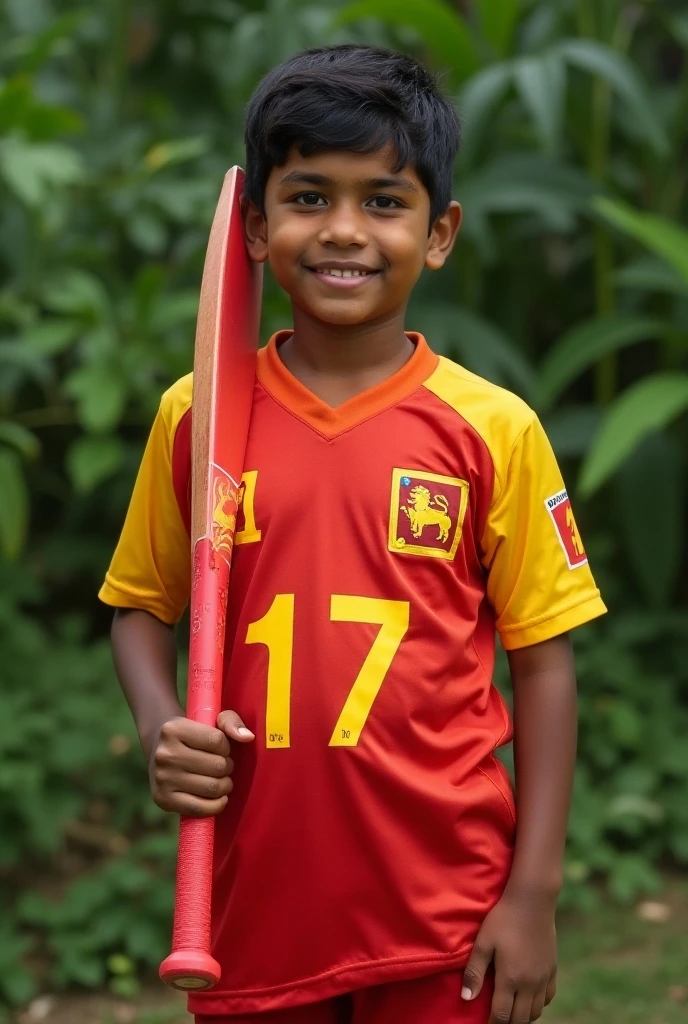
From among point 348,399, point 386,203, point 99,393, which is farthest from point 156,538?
point 99,393

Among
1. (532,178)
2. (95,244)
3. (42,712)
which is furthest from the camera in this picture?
(95,244)

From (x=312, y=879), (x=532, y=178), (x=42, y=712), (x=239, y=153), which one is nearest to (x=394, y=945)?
(x=312, y=879)

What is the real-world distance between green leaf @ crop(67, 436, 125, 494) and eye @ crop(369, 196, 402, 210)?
2077mm

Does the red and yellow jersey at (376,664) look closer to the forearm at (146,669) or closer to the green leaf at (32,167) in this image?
the forearm at (146,669)

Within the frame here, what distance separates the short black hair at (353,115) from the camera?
187 cm

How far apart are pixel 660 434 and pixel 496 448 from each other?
8.44ft

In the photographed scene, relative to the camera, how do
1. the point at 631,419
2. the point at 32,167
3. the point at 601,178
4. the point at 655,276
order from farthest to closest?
the point at 601,178 < the point at 655,276 < the point at 631,419 < the point at 32,167

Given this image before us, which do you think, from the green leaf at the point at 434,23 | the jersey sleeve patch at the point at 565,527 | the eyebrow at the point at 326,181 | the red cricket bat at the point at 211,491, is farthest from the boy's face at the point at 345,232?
the green leaf at the point at 434,23

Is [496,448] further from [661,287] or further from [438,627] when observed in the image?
[661,287]

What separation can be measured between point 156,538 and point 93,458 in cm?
191

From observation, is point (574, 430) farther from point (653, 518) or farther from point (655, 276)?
point (655, 276)

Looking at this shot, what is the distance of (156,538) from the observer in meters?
2.06

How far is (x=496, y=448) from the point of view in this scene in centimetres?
190

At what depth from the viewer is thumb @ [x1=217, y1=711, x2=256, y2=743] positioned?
1.80m
